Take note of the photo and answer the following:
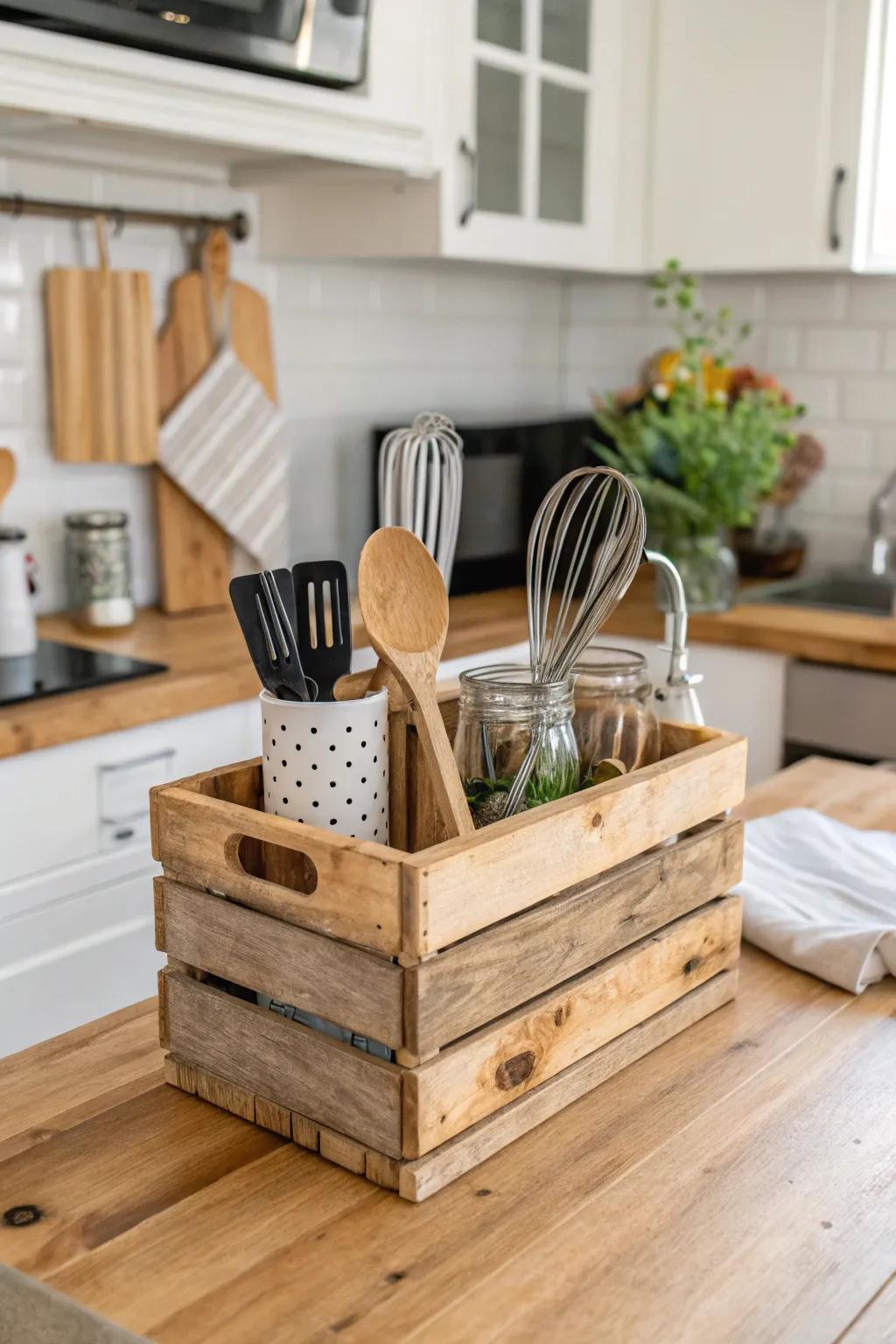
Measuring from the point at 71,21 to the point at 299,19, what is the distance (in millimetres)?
374

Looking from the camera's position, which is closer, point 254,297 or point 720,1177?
point 720,1177

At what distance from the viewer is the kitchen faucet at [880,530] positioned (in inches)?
108

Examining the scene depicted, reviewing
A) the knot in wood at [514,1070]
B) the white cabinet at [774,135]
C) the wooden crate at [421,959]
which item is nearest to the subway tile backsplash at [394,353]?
the white cabinet at [774,135]

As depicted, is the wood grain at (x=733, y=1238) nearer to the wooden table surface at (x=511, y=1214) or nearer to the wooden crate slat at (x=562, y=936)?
the wooden table surface at (x=511, y=1214)

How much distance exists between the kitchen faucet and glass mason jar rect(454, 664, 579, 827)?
2049 mm

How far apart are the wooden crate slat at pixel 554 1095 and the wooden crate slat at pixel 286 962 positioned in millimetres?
73

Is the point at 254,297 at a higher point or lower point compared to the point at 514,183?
lower

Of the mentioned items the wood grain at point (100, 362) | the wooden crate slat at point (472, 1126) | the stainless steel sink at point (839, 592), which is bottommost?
the stainless steel sink at point (839, 592)

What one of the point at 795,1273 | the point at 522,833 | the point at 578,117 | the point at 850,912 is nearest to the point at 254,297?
the point at 578,117

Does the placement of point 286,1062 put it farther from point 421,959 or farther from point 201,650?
point 201,650

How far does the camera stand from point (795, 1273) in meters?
0.68

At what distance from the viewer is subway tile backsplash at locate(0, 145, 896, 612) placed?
220cm

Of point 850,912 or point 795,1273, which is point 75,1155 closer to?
point 795,1273

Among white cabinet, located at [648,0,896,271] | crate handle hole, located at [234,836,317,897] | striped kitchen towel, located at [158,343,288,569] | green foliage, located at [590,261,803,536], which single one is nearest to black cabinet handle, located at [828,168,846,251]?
white cabinet, located at [648,0,896,271]
